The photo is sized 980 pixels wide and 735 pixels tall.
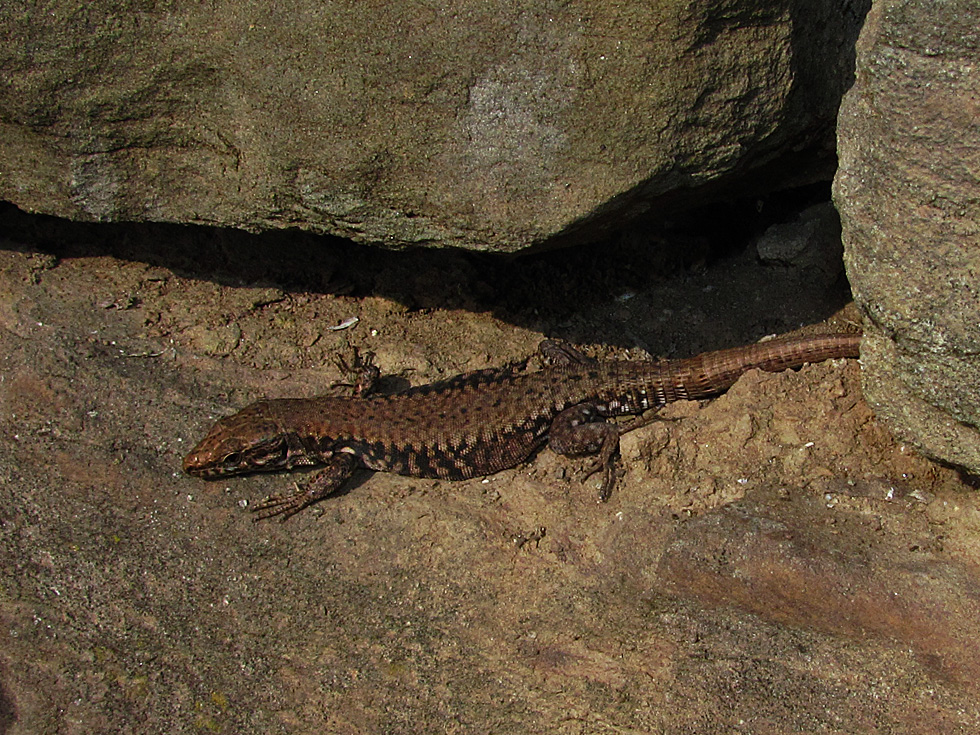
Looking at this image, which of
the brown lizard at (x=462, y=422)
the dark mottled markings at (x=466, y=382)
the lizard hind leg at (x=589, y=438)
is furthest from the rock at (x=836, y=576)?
the dark mottled markings at (x=466, y=382)

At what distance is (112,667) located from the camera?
4.07m

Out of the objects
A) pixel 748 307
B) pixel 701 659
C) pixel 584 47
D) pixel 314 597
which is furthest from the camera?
pixel 748 307

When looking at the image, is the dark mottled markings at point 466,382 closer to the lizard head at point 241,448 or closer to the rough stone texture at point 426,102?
the lizard head at point 241,448

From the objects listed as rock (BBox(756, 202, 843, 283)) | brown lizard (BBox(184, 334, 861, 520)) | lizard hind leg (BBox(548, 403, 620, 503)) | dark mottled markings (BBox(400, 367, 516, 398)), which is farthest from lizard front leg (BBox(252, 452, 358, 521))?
rock (BBox(756, 202, 843, 283))

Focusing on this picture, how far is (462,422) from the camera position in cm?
543

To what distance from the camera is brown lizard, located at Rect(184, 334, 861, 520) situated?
5.29 meters

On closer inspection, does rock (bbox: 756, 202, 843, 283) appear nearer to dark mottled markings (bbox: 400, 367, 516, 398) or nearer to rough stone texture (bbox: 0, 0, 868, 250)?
rough stone texture (bbox: 0, 0, 868, 250)

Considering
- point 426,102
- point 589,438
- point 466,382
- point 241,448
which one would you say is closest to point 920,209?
point 426,102

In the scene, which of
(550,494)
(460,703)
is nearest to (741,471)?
(550,494)

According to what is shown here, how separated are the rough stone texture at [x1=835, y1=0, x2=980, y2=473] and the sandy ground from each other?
0.71m

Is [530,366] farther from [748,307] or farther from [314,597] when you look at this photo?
[314,597]

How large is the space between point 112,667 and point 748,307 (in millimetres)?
4437

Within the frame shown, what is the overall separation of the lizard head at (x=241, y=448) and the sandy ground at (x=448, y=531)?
13cm

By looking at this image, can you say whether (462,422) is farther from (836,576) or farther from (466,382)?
(836,576)
